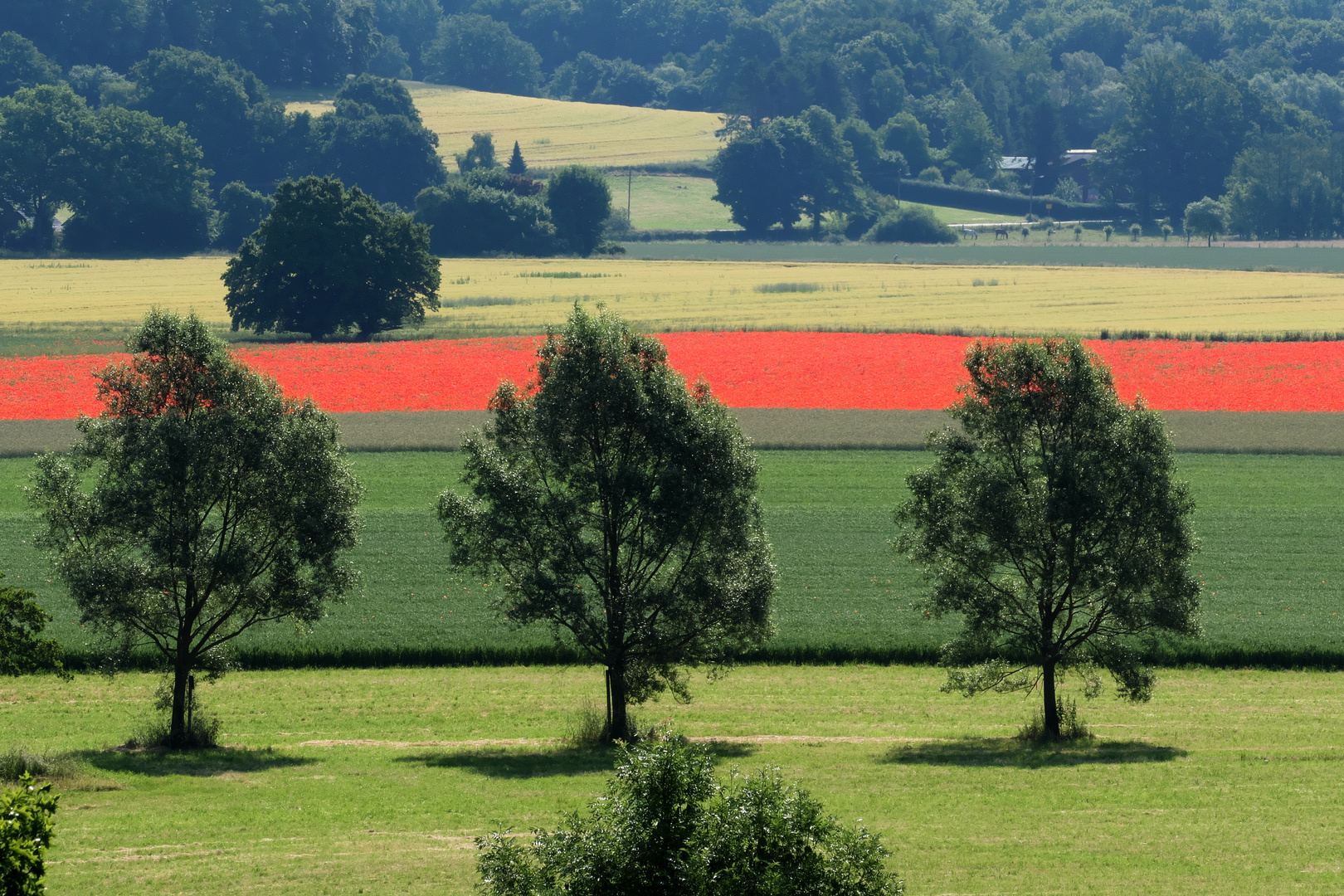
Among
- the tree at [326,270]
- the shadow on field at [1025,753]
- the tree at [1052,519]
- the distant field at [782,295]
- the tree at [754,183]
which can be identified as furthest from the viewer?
the tree at [754,183]

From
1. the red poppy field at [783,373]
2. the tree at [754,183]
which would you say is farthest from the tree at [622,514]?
the tree at [754,183]

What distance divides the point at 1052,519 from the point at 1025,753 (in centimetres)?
466

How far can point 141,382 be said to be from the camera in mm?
28234

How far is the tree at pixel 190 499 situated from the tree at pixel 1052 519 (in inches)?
475

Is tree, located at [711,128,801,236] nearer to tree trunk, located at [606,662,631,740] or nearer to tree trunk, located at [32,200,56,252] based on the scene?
tree trunk, located at [32,200,56,252]

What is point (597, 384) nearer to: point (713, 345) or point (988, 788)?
point (988, 788)

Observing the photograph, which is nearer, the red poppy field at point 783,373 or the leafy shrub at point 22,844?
the leafy shrub at point 22,844

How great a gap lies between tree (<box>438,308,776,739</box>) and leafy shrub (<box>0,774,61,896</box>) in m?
15.8

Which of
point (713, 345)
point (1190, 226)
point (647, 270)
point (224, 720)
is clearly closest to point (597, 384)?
point (224, 720)

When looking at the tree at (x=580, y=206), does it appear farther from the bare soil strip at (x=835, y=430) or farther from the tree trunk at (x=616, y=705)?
the tree trunk at (x=616, y=705)

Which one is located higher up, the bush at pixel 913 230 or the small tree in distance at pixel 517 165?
the small tree in distance at pixel 517 165

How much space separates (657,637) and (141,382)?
37.9 feet

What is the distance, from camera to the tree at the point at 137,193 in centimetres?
15312

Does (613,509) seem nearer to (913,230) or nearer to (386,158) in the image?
(913,230)
